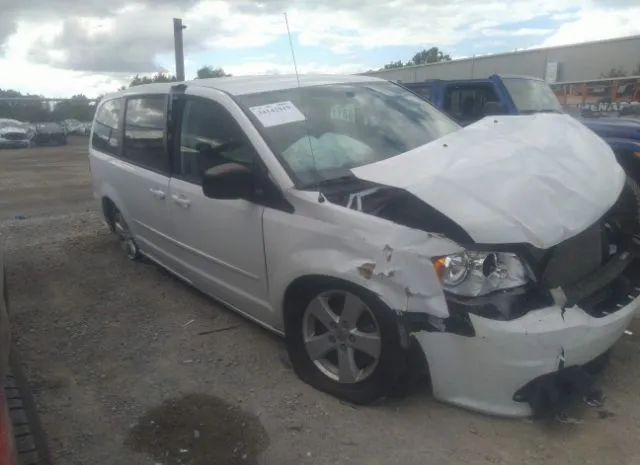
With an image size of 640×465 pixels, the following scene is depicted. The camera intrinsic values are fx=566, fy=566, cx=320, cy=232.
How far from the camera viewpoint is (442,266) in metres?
2.52

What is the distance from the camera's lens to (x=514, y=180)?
9.05 ft

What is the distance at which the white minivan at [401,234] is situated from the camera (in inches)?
99.3

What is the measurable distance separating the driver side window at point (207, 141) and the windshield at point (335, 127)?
16 cm

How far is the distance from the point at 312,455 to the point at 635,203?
2.49 metres

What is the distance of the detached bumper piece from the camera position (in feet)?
8.28

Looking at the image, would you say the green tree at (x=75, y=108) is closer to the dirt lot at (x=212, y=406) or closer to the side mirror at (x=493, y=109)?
the side mirror at (x=493, y=109)

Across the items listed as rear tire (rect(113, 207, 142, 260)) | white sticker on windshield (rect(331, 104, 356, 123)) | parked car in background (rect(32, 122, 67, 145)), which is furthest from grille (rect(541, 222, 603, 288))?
parked car in background (rect(32, 122, 67, 145))

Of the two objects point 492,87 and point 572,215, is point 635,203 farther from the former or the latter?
point 492,87

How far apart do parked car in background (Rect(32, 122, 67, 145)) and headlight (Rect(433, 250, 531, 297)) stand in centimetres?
2982

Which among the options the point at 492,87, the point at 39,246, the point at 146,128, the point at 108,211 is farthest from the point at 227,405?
the point at 492,87

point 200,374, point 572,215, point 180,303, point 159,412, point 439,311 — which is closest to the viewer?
point 439,311

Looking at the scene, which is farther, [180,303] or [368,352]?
[180,303]

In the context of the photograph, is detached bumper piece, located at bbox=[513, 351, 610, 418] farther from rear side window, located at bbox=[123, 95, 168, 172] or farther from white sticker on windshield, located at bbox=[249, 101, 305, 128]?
rear side window, located at bbox=[123, 95, 168, 172]

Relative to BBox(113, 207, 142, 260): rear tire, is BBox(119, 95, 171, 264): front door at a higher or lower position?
higher
